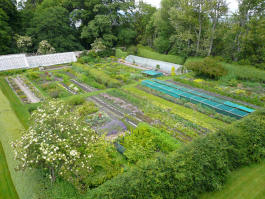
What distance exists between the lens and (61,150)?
766cm

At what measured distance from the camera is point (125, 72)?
3012 cm

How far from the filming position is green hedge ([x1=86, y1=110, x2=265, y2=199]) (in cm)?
755

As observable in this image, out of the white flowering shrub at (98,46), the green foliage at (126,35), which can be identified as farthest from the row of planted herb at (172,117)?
the green foliage at (126,35)

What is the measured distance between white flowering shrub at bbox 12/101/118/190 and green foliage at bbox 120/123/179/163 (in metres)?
1.84

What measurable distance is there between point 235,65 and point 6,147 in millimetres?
30025

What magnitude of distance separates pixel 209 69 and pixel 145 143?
726 inches

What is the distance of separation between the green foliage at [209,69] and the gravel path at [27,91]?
2150 centimetres

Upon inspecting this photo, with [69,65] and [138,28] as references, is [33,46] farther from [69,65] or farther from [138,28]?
[138,28]

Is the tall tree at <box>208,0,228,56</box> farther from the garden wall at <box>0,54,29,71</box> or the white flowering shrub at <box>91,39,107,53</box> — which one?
the garden wall at <box>0,54,29,71</box>

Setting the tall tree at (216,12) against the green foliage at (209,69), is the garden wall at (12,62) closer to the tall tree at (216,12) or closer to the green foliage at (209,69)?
the green foliage at (209,69)

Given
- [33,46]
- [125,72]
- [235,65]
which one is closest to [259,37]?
[235,65]

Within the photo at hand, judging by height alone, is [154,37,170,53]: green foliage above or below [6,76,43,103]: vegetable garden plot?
above

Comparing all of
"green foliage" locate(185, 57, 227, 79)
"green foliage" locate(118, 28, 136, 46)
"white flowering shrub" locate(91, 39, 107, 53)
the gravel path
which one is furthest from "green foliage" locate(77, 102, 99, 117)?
"green foliage" locate(118, 28, 136, 46)

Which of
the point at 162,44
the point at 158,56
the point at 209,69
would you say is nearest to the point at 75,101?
the point at 209,69
